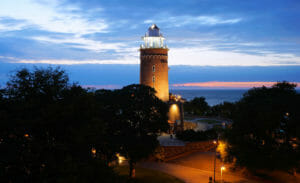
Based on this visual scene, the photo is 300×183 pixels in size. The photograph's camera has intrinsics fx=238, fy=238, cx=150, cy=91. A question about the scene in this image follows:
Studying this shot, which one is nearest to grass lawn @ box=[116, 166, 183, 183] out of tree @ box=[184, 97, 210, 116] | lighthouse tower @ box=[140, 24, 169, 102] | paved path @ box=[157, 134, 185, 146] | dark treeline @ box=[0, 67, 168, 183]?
paved path @ box=[157, 134, 185, 146]

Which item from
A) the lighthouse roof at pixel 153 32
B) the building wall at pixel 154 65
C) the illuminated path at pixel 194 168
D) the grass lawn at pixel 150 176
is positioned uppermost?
the lighthouse roof at pixel 153 32

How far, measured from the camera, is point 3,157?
10.9m

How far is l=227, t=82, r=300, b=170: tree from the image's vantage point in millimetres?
19417

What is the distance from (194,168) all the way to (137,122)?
916cm

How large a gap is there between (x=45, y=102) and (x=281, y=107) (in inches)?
741

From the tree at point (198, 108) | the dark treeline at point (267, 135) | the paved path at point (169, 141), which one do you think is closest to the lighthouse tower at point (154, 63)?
the paved path at point (169, 141)

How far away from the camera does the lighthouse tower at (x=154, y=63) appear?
3925 centimetres

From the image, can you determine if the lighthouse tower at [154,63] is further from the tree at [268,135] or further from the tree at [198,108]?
the tree at [198,108]

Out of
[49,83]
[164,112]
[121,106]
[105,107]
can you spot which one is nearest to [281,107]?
[164,112]

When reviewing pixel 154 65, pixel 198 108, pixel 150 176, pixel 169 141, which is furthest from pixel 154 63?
pixel 198 108

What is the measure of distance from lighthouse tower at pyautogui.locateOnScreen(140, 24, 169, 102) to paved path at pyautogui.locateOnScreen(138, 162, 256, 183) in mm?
15613

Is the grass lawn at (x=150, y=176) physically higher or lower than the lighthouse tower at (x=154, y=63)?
lower

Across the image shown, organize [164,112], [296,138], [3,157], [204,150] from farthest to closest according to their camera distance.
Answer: [204,150] < [164,112] < [296,138] < [3,157]

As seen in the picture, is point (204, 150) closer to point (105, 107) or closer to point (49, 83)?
point (105, 107)
